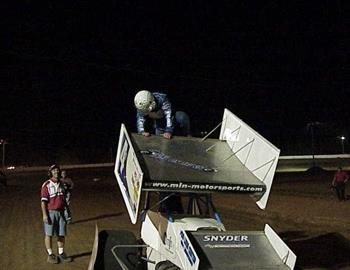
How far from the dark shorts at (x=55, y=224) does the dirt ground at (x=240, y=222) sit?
1.90 feet

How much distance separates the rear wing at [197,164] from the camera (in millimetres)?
5695

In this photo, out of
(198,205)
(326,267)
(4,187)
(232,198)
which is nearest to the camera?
(198,205)

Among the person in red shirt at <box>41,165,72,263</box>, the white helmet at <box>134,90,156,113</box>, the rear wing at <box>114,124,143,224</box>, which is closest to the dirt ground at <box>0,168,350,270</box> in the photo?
the person in red shirt at <box>41,165,72,263</box>

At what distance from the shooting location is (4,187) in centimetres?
3331

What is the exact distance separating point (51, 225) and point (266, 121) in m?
46.5

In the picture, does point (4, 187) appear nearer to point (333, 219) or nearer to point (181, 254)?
point (333, 219)

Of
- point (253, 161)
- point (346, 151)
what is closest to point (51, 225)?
point (253, 161)

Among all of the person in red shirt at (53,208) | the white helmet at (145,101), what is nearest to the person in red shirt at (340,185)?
the person in red shirt at (53,208)

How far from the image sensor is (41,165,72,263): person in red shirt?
31.7 ft

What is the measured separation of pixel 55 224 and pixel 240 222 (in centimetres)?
651

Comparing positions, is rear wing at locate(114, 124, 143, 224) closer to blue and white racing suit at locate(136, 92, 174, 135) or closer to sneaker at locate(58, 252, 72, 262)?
blue and white racing suit at locate(136, 92, 174, 135)

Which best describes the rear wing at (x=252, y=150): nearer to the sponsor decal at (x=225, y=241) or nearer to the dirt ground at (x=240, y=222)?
the sponsor decal at (x=225, y=241)

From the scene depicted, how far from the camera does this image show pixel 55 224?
9.83m

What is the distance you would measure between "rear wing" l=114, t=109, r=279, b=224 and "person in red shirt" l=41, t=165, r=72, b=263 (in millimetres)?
3488
